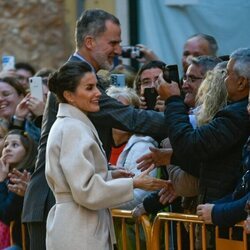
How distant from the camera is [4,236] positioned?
29.6ft

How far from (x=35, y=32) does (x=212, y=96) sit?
608cm

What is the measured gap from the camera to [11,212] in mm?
8820

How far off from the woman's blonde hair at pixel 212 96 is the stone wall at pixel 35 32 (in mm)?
5813

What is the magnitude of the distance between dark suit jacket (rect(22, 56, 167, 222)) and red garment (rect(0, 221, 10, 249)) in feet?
4.36

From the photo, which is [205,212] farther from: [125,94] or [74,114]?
[125,94]

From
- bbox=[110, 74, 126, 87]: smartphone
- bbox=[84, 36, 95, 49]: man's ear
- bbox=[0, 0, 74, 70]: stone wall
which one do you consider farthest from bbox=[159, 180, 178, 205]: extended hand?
bbox=[0, 0, 74, 70]: stone wall

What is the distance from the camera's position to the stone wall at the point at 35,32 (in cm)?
1287

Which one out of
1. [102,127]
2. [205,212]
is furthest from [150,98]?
[205,212]

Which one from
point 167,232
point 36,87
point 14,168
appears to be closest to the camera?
point 167,232

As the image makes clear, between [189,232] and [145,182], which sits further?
[189,232]

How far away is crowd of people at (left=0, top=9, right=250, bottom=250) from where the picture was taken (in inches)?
270

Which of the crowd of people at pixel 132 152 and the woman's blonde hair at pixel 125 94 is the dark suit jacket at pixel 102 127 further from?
the woman's blonde hair at pixel 125 94

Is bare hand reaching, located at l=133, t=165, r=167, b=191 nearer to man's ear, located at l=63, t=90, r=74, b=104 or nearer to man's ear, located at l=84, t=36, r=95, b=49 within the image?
man's ear, located at l=63, t=90, r=74, b=104

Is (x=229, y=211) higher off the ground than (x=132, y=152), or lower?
lower
